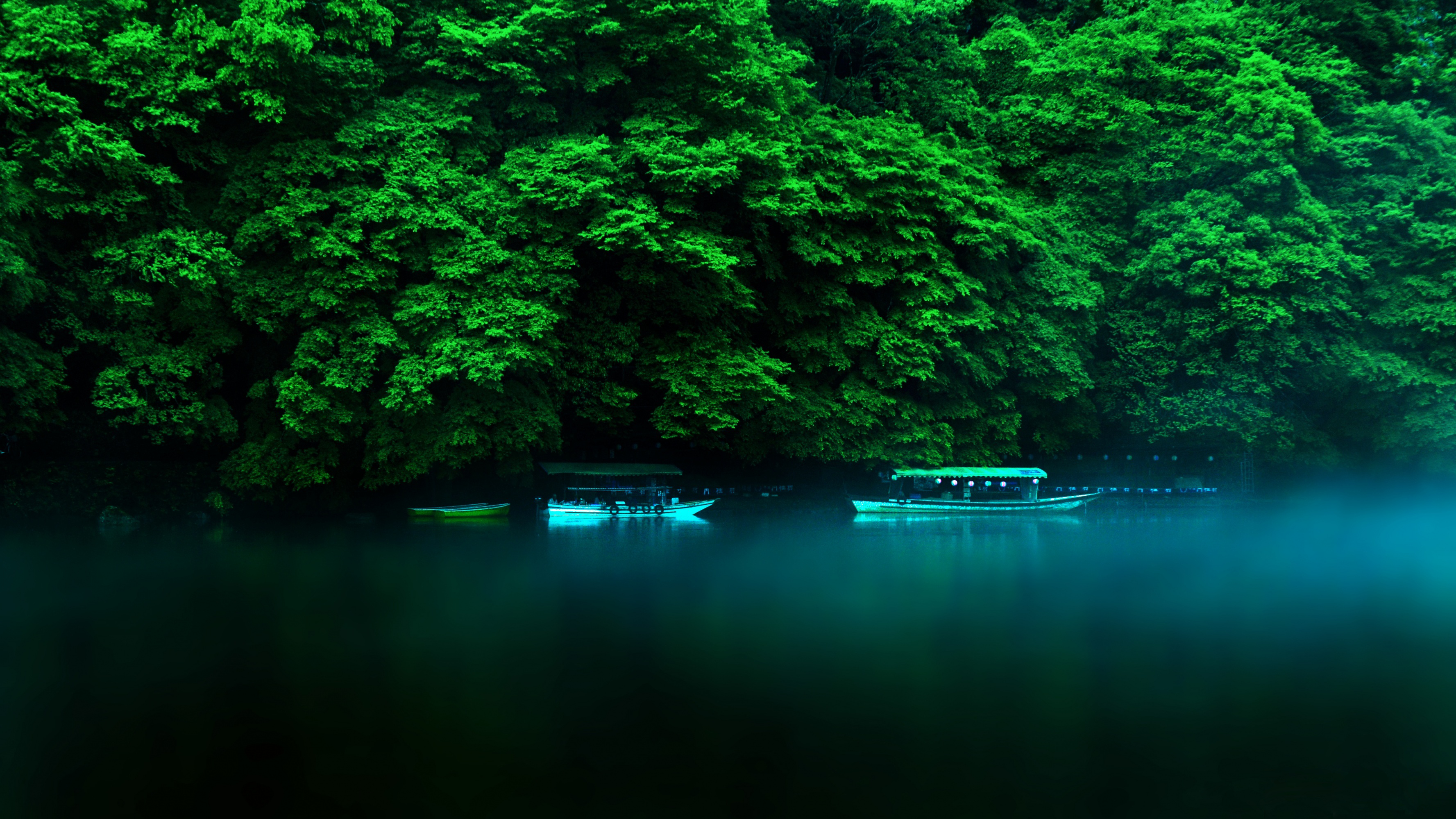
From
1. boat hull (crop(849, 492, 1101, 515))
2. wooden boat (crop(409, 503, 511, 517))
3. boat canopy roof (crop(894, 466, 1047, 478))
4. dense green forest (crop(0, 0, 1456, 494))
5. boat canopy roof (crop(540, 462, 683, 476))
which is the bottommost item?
boat hull (crop(849, 492, 1101, 515))

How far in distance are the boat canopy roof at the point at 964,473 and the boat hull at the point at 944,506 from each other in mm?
707

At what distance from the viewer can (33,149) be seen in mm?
20094

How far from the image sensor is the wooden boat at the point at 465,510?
25469 millimetres

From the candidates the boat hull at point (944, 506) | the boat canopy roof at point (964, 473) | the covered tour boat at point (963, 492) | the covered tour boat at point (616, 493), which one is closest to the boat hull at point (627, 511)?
the covered tour boat at point (616, 493)

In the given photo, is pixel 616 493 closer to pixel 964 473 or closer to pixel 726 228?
pixel 726 228

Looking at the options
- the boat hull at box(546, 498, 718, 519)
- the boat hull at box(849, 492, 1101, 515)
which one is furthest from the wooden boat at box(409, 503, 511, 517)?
the boat hull at box(849, 492, 1101, 515)

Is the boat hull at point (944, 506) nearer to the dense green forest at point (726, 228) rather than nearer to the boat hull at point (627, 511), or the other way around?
the dense green forest at point (726, 228)

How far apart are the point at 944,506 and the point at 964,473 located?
3.91 ft

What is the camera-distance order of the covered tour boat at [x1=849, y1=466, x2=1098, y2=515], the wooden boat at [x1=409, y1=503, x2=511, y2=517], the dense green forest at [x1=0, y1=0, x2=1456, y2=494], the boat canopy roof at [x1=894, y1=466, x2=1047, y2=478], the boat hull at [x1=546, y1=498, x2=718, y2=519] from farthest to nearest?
the covered tour boat at [x1=849, y1=466, x2=1098, y2=515] < the boat canopy roof at [x1=894, y1=466, x2=1047, y2=478] < the boat hull at [x1=546, y1=498, x2=718, y2=519] < the wooden boat at [x1=409, y1=503, x2=511, y2=517] < the dense green forest at [x1=0, y1=0, x2=1456, y2=494]

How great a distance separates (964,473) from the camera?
28.1 m

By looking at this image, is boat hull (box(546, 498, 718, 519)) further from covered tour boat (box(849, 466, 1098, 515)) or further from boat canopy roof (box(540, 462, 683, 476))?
covered tour boat (box(849, 466, 1098, 515))

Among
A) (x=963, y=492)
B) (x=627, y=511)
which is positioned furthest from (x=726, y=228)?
(x=963, y=492)

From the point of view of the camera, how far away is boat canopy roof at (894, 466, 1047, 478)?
28.0 m

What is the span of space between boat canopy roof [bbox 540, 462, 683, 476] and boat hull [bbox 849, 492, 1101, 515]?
5.18m
